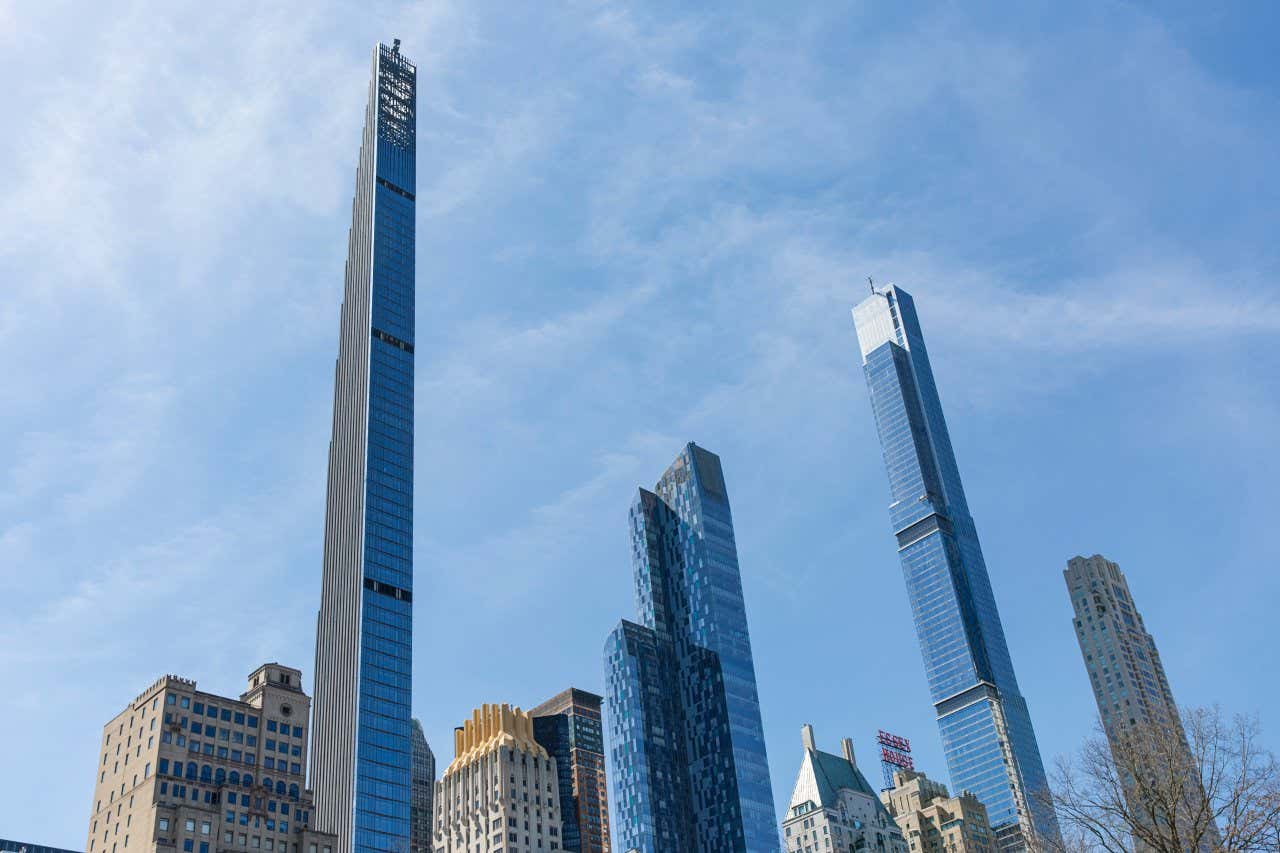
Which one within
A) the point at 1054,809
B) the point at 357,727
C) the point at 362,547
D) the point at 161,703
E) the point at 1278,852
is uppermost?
the point at 362,547

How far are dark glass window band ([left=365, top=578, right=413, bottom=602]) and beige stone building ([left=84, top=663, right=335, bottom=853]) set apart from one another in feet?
167

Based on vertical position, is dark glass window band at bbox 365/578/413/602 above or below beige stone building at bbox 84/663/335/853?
above

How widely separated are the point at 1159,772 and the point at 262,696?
382 ft

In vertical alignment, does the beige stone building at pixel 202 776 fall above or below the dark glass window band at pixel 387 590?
below

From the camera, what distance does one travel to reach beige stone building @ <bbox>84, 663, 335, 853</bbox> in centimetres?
12675

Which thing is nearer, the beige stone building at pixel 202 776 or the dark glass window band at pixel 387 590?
the beige stone building at pixel 202 776

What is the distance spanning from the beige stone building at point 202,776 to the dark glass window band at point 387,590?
51.0 meters

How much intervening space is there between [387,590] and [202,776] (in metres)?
67.2

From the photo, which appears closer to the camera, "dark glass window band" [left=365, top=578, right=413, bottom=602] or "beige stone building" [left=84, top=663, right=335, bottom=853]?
"beige stone building" [left=84, top=663, right=335, bottom=853]

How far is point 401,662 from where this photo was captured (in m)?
192

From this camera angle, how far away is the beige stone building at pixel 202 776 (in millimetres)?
126750

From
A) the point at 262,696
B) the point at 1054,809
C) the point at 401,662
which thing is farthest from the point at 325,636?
the point at 1054,809

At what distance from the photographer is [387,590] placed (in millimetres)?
196875

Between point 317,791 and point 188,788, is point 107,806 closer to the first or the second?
point 188,788
